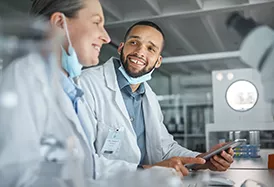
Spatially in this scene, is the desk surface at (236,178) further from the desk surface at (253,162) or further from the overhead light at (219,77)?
the overhead light at (219,77)

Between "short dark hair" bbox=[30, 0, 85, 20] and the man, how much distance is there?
421mm

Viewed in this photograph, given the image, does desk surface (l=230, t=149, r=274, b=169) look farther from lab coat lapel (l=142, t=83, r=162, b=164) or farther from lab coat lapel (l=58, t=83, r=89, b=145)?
lab coat lapel (l=58, t=83, r=89, b=145)

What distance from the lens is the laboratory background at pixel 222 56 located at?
69.4 inches

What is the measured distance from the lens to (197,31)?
9.91ft

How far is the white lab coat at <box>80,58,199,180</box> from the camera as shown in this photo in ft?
3.61

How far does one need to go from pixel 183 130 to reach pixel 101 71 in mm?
3007

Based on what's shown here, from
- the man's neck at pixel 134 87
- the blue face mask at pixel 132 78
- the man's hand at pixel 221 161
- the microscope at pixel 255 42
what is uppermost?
the microscope at pixel 255 42

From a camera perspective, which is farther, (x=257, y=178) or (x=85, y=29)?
(x=257, y=178)

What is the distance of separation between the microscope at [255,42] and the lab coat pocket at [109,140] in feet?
6.88

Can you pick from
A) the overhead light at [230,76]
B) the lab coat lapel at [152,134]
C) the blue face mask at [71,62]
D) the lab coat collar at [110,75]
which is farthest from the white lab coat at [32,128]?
the overhead light at [230,76]

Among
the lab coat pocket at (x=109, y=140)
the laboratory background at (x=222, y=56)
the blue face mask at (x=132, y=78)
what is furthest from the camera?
the laboratory background at (x=222, y=56)

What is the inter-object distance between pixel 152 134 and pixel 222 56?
2.64 m

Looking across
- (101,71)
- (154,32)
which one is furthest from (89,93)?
(154,32)

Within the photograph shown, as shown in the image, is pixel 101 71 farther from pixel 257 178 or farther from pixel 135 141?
pixel 257 178
